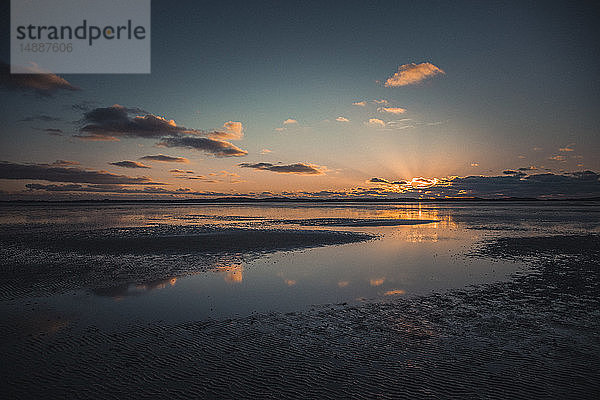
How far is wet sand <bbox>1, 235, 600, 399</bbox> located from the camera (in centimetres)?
686

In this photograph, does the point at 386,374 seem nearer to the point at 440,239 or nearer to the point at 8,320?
the point at 8,320

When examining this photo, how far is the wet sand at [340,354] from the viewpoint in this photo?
270 inches

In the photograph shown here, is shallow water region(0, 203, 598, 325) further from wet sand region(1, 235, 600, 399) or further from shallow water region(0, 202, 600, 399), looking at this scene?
wet sand region(1, 235, 600, 399)

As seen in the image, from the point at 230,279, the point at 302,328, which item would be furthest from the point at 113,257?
the point at 302,328

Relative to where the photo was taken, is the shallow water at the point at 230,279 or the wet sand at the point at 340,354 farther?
the shallow water at the point at 230,279

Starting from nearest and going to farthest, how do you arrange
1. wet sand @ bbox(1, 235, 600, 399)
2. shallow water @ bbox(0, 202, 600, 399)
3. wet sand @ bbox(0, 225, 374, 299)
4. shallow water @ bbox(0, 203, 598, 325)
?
wet sand @ bbox(1, 235, 600, 399) < shallow water @ bbox(0, 202, 600, 399) < shallow water @ bbox(0, 203, 598, 325) < wet sand @ bbox(0, 225, 374, 299)

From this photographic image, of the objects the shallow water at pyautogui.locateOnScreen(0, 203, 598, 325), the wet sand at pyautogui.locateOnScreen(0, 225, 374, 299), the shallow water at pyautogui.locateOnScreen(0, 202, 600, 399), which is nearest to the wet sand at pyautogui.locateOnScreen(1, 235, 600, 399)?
the shallow water at pyautogui.locateOnScreen(0, 202, 600, 399)

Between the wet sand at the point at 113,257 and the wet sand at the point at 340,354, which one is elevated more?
the wet sand at the point at 113,257

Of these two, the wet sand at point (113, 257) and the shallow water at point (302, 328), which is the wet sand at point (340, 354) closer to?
the shallow water at point (302, 328)

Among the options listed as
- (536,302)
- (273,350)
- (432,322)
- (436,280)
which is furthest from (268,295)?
(536,302)

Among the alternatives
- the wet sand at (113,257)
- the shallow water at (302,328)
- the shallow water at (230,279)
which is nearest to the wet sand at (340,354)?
the shallow water at (302,328)

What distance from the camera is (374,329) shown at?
1002 cm

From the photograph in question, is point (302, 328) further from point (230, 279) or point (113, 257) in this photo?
point (113, 257)

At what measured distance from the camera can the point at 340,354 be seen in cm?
845
